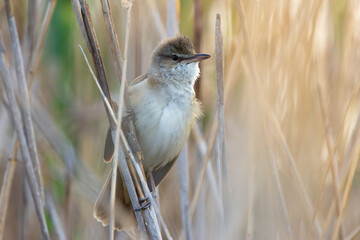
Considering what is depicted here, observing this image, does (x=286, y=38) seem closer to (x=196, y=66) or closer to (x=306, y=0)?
(x=306, y=0)

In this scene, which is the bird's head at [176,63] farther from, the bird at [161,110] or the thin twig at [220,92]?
the thin twig at [220,92]

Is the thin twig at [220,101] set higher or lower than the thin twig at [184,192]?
higher

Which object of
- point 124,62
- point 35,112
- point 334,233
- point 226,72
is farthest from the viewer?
point 35,112

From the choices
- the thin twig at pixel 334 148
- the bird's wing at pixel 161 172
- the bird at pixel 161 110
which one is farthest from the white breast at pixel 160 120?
the thin twig at pixel 334 148

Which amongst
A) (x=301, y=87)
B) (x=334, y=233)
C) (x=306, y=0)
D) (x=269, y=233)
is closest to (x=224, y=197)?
(x=269, y=233)

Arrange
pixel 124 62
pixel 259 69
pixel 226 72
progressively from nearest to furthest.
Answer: pixel 124 62
pixel 259 69
pixel 226 72

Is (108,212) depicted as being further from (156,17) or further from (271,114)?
(156,17)
